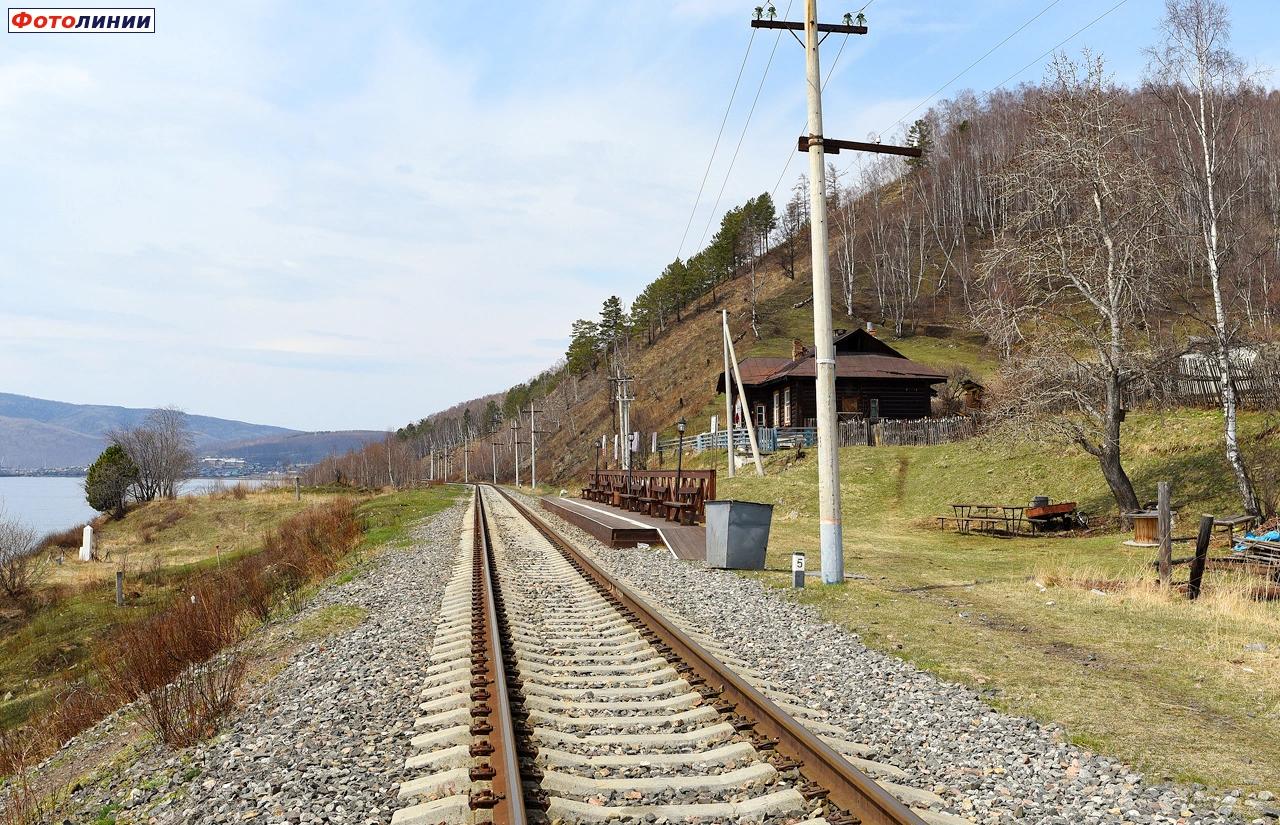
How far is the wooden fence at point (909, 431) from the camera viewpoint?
3978 cm

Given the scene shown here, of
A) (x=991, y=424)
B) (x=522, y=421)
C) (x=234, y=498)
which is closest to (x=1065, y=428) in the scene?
(x=991, y=424)

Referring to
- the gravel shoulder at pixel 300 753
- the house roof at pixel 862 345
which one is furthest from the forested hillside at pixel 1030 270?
the gravel shoulder at pixel 300 753

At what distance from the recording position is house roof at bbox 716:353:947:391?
53656mm

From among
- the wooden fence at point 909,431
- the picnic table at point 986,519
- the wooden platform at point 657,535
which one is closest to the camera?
the wooden platform at point 657,535

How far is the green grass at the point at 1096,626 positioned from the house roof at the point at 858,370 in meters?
25.6

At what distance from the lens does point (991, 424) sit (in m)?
25.8

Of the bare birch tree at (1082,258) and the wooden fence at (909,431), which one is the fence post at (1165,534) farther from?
the wooden fence at (909,431)

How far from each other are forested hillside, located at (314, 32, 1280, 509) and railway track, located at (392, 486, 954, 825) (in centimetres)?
1845

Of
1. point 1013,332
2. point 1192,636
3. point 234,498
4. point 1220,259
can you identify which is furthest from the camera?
point 234,498

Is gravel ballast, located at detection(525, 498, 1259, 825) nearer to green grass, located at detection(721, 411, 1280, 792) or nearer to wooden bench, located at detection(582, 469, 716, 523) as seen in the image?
green grass, located at detection(721, 411, 1280, 792)

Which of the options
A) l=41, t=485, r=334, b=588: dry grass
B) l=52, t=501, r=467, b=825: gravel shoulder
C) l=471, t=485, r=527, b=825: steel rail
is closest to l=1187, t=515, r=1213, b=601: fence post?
l=471, t=485, r=527, b=825: steel rail

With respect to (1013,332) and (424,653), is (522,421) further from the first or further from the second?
(424,653)

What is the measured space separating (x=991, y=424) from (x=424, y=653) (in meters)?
21.4

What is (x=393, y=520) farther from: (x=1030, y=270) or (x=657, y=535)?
(x=1030, y=270)
